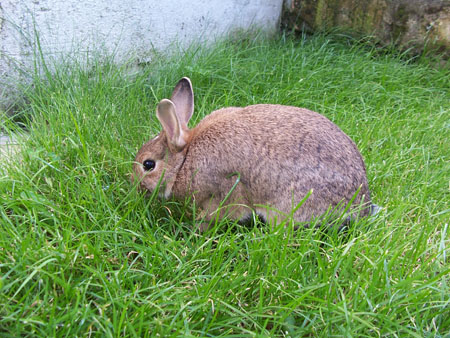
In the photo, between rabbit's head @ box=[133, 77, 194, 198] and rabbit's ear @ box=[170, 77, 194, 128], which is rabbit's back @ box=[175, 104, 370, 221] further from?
rabbit's ear @ box=[170, 77, 194, 128]

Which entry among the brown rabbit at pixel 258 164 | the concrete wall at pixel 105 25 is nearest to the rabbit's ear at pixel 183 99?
the brown rabbit at pixel 258 164

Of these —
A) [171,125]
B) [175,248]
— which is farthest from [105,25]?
[175,248]

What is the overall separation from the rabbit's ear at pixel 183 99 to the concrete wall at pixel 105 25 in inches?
57.5

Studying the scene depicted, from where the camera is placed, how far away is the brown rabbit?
102 inches

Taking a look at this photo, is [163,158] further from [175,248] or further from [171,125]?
[175,248]

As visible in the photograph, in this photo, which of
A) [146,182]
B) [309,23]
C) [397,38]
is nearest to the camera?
[146,182]

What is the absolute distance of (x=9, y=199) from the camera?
7.54 ft

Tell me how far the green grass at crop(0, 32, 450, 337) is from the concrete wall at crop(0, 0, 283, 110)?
0.34 m

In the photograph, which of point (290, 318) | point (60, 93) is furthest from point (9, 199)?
point (290, 318)

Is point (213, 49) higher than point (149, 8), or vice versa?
point (149, 8)

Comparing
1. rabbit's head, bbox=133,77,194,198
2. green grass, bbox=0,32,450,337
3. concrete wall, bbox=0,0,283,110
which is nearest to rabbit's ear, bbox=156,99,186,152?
rabbit's head, bbox=133,77,194,198

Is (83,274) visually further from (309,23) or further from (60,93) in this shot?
(309,23)

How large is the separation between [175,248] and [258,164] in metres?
0.78

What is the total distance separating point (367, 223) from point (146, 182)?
1.44 m
